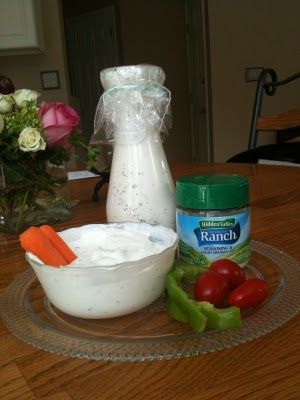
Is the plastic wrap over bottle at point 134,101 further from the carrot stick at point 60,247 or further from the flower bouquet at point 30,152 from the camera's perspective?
the carrot stick at point 60,247

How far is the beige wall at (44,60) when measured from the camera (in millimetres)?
2506

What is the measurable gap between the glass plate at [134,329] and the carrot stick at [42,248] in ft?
0.21

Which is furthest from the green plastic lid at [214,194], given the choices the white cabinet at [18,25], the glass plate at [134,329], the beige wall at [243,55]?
the beige wall at [243,55]

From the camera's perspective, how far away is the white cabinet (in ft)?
7.36

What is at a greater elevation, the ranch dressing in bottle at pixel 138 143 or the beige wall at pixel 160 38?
the beige wall at pixel 160 38

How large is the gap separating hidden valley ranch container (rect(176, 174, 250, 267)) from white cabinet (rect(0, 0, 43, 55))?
205cm

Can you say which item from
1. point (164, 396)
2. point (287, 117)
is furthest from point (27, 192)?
point (287, 117)

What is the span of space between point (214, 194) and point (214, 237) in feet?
0.17

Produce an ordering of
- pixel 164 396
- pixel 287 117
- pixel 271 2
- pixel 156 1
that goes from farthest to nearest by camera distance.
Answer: pixel 156 1 < pixel 271 2 < pixel 287 117 < pixel 164 396

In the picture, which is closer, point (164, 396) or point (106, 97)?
point (164, 396)

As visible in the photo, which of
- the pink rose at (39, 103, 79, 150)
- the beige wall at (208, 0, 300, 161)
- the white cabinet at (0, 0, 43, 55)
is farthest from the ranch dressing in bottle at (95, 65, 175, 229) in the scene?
the beige wall at (208, 0, 300, 161)

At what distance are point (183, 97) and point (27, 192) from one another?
358cm

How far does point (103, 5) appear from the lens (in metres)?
4.11

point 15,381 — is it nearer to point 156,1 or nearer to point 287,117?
point 287,117
